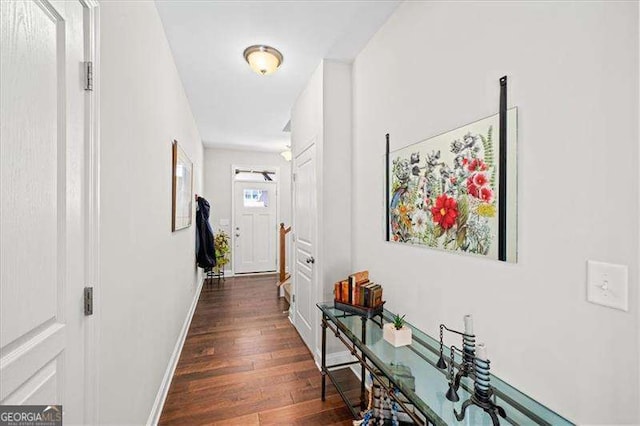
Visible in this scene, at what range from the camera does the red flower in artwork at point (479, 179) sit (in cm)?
122

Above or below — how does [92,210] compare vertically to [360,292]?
above

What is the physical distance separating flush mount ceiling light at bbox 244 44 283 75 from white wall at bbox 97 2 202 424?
63 cm

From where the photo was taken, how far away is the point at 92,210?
981mm

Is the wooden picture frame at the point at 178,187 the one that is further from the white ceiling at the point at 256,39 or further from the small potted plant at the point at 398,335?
the small potted plant at the point at 398,335

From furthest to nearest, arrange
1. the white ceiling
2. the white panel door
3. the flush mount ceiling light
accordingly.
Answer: the flush mount ceiling light
the white ceiling
the white panel door

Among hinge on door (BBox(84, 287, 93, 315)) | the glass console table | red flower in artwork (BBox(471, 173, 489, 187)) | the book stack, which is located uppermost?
red flower in artwork (BBox(471, 173, 489, 187))

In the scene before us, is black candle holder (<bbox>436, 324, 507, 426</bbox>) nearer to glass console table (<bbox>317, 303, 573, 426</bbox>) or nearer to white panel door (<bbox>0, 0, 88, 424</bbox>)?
glass console table (<bbox>317, 303, 573, 426</bbox>)

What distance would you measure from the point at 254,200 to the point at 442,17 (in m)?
5.23

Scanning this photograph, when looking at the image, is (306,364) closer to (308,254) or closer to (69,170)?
(308,254)

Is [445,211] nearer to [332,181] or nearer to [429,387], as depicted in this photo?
[429,387]

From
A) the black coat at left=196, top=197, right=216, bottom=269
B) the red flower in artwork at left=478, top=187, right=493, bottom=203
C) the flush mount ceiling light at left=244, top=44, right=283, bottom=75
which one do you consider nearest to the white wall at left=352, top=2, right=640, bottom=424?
→ the red flower in artwork at left=478, top=187, right=493, bottom=203

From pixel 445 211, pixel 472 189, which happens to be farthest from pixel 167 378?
pixel 472 189

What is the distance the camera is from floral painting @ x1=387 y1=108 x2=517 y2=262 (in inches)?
46.0

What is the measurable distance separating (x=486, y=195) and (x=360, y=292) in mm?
1031
